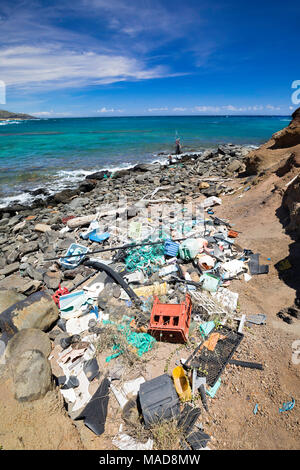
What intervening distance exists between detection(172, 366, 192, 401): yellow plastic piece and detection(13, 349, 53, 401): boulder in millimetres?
1806

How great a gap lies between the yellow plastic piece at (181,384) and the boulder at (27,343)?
88.8 inches

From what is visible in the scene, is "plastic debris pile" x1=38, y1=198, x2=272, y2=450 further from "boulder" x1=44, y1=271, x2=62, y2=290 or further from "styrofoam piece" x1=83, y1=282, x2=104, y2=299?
"boulder" x1=44, y1=271, x2=62, y2=290

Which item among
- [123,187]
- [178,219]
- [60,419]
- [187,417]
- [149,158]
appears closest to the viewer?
[60,419]

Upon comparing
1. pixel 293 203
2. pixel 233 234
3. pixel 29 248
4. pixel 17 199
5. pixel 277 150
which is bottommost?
pixel 29 248

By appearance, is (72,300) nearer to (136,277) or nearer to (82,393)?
(136,277)

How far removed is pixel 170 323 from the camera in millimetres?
4129

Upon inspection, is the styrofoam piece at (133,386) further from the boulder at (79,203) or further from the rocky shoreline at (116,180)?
the rocky shoreline at (116,180)

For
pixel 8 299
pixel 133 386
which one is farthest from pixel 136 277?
pixel 8 299

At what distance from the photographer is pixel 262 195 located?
9.09 meters

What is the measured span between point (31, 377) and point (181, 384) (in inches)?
83.0

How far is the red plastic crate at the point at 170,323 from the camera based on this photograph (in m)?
4.03

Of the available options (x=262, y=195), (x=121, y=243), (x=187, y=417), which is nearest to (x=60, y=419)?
(x=187, y=417)

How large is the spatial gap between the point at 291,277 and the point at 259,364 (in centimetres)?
241
